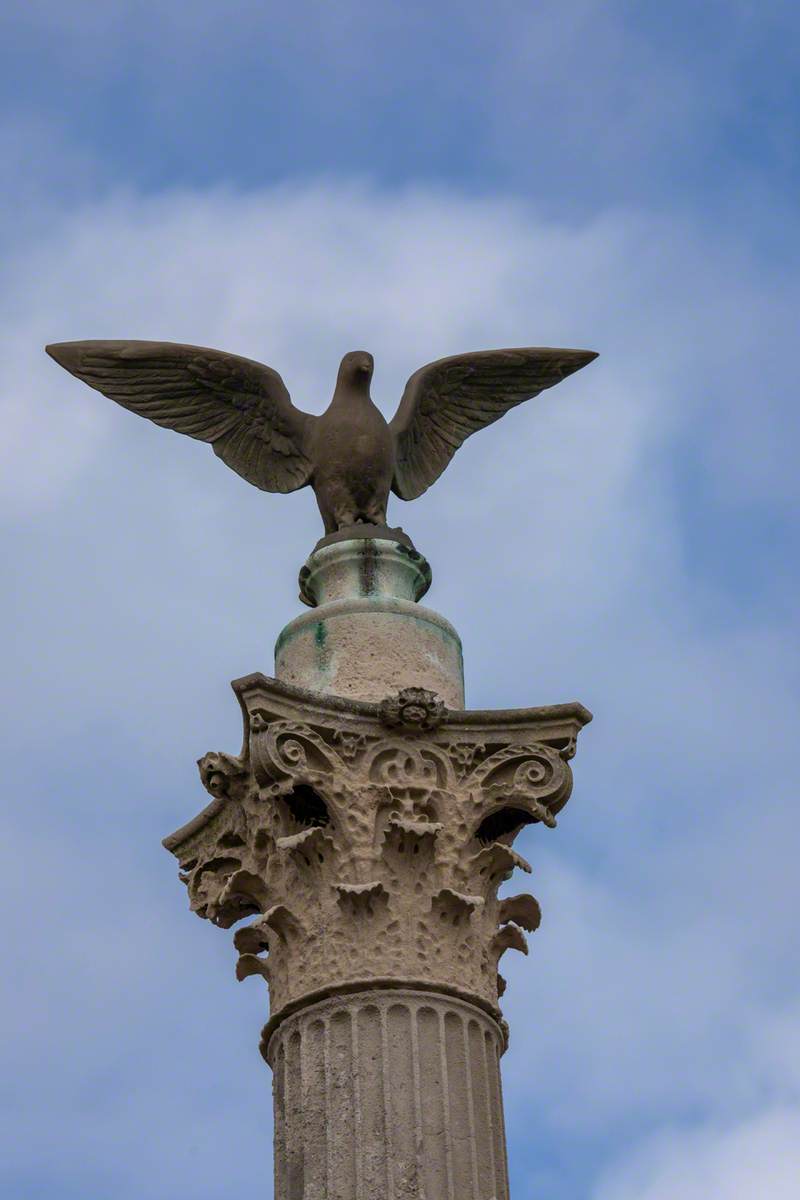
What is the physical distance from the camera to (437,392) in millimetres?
19672

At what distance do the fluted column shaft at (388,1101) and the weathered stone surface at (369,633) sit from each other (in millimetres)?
2381

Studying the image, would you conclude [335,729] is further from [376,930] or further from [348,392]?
[348,392]

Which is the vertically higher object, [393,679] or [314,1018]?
[393,679]

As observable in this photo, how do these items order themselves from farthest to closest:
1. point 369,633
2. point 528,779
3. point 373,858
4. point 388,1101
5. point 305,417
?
point 305,417 < point 369,633 < point 528,779 < point 373,858 < point 388,1101

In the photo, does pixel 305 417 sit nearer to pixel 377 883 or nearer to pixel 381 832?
pixel 381 832

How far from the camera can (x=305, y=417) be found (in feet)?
61.6

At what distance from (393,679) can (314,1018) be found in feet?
8.52

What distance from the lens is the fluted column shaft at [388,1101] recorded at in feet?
47.3

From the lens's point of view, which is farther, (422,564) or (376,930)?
(422,564)

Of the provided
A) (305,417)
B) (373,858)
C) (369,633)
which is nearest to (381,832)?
(373,858)

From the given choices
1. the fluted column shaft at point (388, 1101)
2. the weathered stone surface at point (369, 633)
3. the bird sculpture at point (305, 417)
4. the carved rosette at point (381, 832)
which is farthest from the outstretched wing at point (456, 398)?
the fluted column shaft at point (388, 1101)

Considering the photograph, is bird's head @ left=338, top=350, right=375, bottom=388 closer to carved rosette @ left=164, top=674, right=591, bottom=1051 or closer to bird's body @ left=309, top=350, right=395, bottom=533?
bird's body @ left=309, top=350, right=395, bottom=533

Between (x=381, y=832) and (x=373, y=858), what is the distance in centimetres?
19

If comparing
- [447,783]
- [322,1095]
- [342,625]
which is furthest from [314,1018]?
[342,625]
